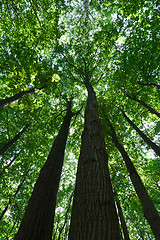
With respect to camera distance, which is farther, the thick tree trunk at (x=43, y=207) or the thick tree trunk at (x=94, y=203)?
the thick tree trunk at (x=43, y=207)

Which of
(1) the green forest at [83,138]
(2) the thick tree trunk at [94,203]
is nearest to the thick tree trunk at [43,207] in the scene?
(1) the green forest at [83,138]

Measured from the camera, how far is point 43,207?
2662 millimetres

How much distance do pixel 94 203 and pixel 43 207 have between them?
1985mm

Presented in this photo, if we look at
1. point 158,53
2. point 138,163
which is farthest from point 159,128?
point 158,53

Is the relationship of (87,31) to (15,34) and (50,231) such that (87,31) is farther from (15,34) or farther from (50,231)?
(50,231)

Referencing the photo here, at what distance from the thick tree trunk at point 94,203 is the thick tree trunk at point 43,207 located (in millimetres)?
1480

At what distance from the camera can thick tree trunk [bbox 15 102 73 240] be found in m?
2.23

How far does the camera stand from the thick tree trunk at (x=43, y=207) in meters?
2.23

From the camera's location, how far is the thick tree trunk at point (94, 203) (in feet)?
3.62

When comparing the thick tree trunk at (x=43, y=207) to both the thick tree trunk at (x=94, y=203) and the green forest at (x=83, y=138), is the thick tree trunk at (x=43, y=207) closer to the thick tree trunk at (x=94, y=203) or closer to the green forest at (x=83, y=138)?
the green forest at (x=83, y=138)

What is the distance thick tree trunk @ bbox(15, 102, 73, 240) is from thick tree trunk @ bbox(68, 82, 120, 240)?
148 centimetres

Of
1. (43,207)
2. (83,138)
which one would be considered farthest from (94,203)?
(43,207)

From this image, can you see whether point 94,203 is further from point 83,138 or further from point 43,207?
point 43,207

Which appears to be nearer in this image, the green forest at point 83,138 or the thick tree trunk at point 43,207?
the green forest at point 83,138
